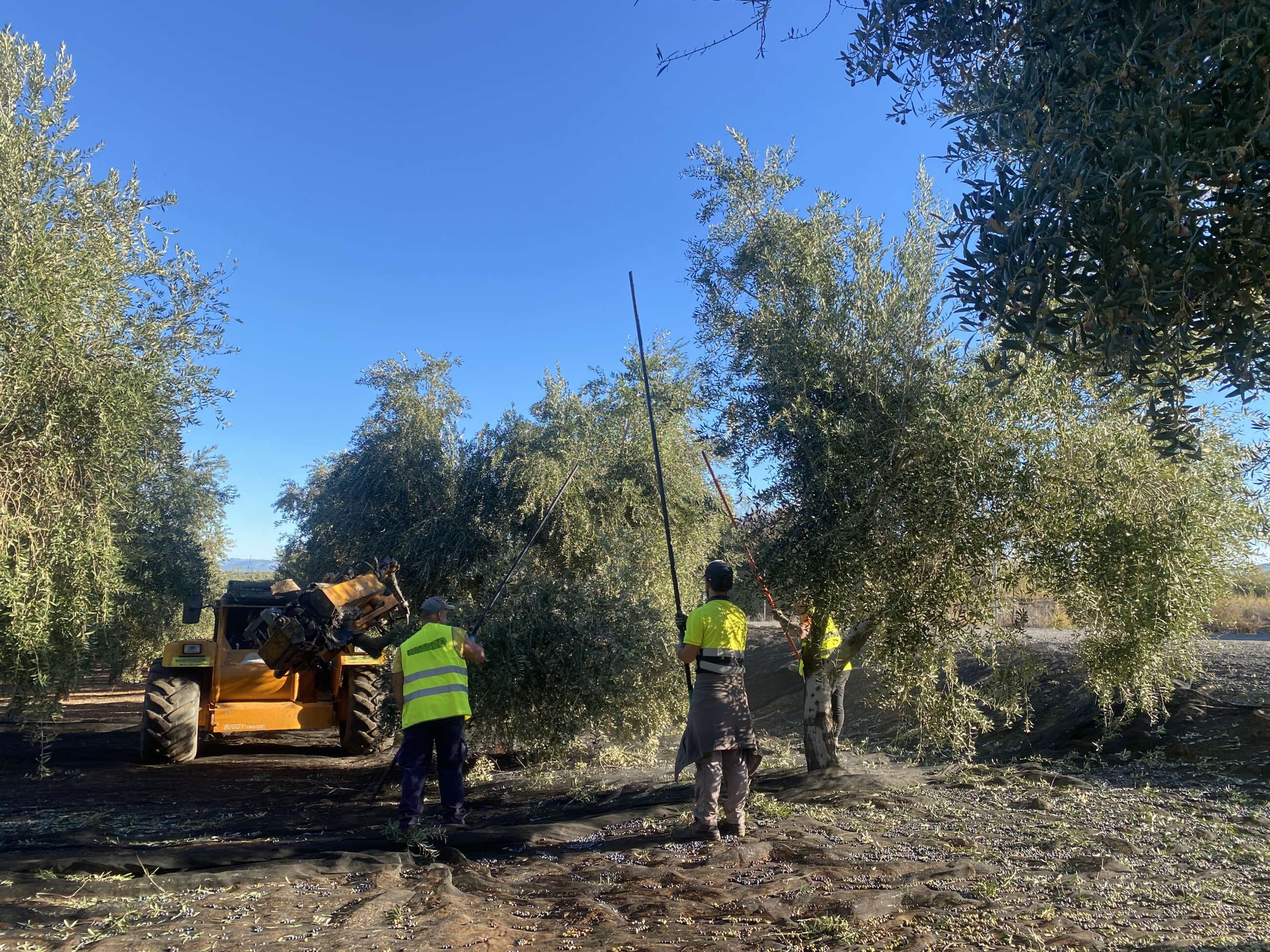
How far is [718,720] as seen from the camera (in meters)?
6.27

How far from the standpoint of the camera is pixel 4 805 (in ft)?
28.7

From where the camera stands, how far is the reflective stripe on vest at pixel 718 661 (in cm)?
638

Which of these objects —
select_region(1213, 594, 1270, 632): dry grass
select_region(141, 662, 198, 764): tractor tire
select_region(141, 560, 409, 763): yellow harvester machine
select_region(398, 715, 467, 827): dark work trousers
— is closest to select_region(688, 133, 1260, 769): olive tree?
select_region(398, 715, 467, 827): dark work trousers

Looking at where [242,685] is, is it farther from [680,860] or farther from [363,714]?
[680,860]

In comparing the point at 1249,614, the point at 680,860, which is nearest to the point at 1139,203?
the point at 680,860

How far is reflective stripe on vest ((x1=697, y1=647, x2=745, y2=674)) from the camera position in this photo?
6379mm

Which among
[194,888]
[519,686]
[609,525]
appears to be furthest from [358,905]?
[609,525]

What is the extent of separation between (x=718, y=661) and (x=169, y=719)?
9007mm

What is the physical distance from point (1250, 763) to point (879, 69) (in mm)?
8894

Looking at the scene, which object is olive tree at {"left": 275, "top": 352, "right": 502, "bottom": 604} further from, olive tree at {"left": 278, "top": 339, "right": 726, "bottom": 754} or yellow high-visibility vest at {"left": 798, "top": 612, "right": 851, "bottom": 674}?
yellow high-visibility vest at {"left": 798, "top": 612, "right": 851, "bottom": 674}

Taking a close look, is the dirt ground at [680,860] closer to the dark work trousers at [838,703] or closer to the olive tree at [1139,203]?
the dark work trousers at [838,703]

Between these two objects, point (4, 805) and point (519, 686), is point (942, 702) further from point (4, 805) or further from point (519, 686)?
point (4, 805)

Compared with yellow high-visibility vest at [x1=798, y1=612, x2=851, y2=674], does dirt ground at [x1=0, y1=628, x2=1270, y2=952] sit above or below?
below

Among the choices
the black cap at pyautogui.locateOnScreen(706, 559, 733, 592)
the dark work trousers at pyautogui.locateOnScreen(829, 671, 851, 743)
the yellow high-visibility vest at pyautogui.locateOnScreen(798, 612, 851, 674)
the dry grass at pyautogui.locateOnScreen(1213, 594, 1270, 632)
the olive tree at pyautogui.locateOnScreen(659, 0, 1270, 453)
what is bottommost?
the dry grass at pyautogui.locateOnScreen(1213, 594, 1270, 632)
